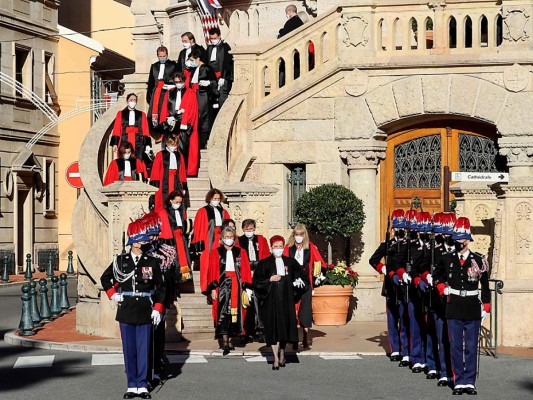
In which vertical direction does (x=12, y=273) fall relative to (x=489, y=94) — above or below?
below

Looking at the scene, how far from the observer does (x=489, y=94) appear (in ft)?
73.2

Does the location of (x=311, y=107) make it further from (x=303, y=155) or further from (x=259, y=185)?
(x=259, y=185)

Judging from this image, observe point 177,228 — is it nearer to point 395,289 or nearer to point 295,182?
point 395,289

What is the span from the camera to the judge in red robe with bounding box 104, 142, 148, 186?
915 inches

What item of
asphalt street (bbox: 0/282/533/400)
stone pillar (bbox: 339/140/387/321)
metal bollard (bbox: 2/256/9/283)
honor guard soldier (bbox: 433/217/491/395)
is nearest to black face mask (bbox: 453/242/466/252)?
honor guard soldier (bbox: 433/217/491/395)

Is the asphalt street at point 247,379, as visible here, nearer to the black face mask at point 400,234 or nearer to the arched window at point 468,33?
the black face mask at point 400,234

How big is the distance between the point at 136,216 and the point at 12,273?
70.8 ft

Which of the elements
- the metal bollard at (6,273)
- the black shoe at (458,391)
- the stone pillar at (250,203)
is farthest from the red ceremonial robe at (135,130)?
the metal bollard at (6,273)

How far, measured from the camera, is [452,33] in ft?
77.2

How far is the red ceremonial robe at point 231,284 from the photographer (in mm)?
18203

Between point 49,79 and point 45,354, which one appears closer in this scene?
point 45,354

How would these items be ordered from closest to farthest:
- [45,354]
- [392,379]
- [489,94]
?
[392,379] < [45,354] < [489,94]

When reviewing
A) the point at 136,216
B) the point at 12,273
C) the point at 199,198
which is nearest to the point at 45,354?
the point at 136,216

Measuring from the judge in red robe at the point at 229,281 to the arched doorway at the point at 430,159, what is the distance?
5.56 m
